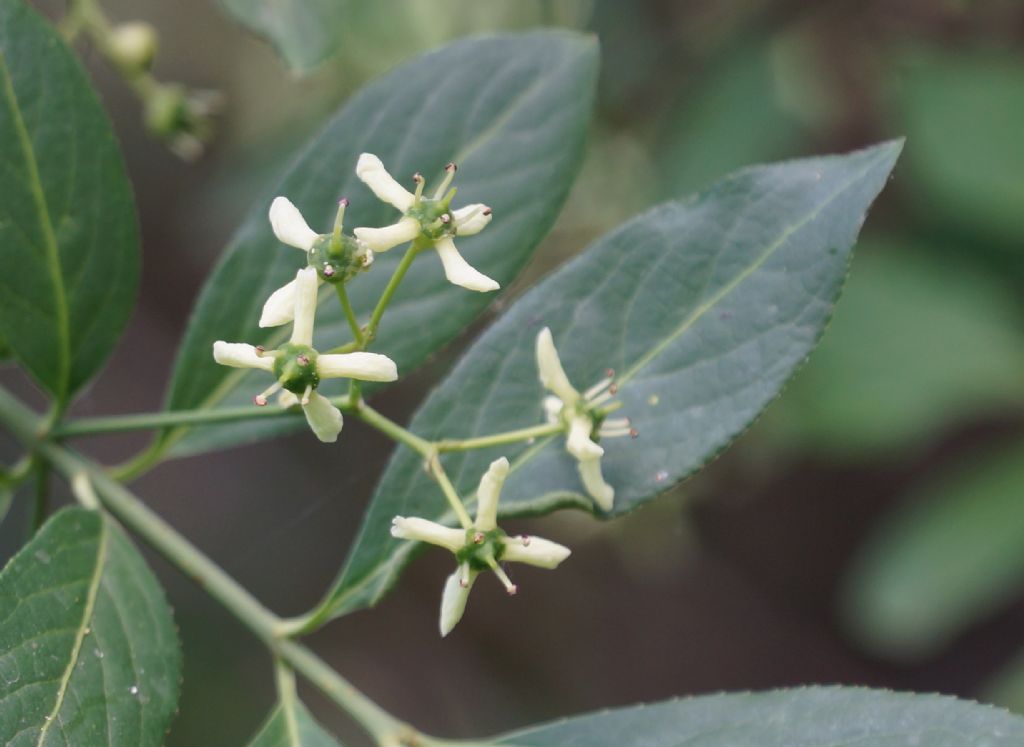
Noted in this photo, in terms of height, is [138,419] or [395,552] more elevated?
[138,419]

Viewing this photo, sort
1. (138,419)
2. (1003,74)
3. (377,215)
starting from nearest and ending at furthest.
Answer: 1. (138,419)
2. (377,215)
3. (1003,74)

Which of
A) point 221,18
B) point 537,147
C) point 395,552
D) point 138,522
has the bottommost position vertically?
point 395,552

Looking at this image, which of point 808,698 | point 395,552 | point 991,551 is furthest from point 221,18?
point 808,698

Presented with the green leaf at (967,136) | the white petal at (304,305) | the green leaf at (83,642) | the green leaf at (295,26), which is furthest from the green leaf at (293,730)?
the green leaf at (967,136)

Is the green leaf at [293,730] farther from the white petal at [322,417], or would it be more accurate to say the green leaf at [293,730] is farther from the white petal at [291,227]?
the white petal at [291,227]

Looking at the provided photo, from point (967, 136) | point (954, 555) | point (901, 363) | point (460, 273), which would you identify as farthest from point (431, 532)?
point (967, 136)

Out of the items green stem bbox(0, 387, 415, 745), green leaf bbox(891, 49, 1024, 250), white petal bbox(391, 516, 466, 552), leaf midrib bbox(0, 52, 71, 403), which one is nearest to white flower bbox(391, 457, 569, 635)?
white petal bbox(391, 516, 466, 552)

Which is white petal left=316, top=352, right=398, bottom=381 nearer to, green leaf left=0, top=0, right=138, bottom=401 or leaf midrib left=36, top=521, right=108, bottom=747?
leaf midrib left=36, top=521, right=108, bottom=747

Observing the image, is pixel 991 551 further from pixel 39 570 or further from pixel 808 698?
pixel 39 570
